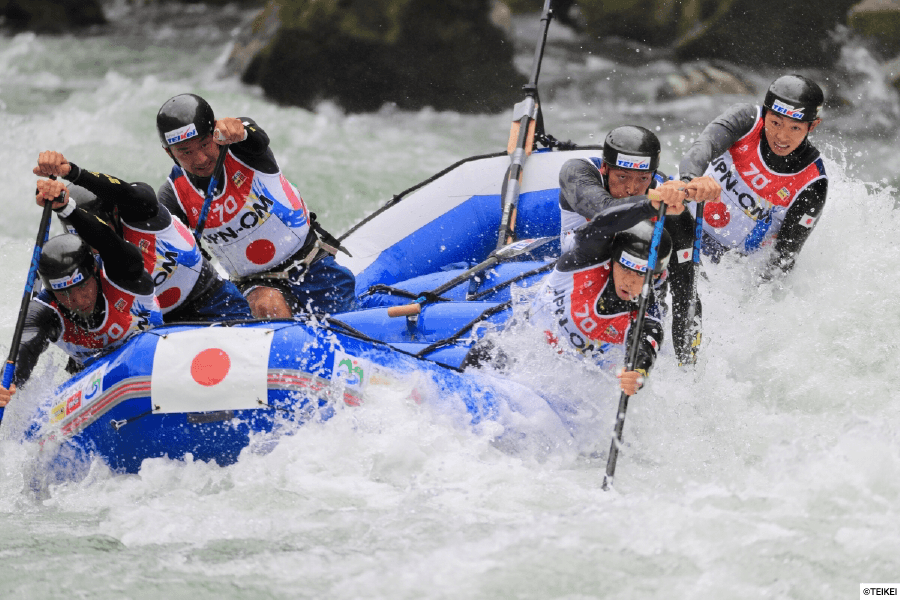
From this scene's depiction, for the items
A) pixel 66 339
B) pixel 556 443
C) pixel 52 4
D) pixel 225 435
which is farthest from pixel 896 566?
pixel 52 4

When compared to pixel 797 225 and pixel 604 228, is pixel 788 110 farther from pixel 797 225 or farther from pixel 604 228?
pixel 604 228

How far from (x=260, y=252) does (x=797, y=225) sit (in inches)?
112

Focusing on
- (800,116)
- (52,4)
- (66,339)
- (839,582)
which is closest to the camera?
(839,582)

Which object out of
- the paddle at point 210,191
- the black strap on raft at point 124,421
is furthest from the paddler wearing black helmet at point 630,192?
the black strap on raft at point 124,421

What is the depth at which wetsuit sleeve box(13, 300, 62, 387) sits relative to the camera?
4113 mm

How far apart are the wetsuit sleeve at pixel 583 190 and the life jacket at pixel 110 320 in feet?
6.37

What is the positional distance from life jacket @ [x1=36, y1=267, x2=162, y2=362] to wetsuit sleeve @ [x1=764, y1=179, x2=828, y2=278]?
3.26m

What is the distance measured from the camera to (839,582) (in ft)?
11.2

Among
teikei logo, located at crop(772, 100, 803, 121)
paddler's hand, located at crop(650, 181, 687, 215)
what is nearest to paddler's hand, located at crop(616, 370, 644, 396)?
paddler's hand, located at crop(650, 181, 687, 215)

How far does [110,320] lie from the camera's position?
4.23 metres

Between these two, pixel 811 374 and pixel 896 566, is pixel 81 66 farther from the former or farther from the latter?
pixel 896 566

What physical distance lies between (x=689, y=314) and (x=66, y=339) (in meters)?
2.85

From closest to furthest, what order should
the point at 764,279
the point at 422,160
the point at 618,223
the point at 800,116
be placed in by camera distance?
1. the point at 618,223
2. the point at 800,116
3. the point at 764,279
4. the point at 422,160

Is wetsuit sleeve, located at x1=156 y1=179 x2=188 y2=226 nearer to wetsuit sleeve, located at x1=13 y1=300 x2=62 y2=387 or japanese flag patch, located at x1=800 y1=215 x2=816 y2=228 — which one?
wetsuit sleeve, located at x1=13 y1=300 x2=62 y2=387
